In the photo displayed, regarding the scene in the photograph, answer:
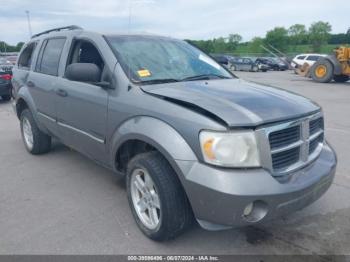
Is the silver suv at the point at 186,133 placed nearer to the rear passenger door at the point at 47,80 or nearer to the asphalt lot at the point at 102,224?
the rear passenger door at the point at 47,80

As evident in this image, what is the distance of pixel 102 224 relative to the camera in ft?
11.0

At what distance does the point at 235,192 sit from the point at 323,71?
18600 mm

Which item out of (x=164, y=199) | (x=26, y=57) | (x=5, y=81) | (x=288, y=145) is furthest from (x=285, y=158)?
(x=5, y=81)

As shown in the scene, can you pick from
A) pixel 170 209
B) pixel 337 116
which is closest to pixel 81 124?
pixel 170 209

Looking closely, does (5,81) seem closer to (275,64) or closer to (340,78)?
(340,78)

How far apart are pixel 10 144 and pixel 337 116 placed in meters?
7.70

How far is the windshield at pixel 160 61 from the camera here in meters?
3.34

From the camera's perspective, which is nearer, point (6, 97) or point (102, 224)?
point (102, 224)

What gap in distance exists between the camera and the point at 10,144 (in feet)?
20.7

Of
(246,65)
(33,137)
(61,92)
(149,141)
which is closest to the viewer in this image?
(149,141)

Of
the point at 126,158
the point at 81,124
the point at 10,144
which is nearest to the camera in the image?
the point at 126,158

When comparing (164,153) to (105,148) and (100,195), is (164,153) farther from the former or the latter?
(100,195)

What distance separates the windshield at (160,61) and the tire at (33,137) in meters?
2.41

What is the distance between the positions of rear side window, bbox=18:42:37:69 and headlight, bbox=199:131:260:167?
13.0ft
